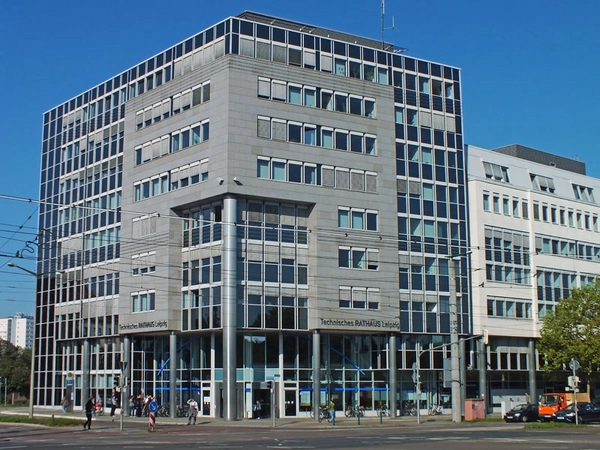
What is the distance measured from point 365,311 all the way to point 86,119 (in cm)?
3479

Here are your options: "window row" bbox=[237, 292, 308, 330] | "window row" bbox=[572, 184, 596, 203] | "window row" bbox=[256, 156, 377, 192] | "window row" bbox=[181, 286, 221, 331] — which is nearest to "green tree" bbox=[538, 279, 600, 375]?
"window row" bbox=[572, 184, 596, 203]

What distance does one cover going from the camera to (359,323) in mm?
63000

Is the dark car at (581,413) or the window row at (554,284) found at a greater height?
the window row at (554,284)

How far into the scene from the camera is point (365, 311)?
63438 millimetres

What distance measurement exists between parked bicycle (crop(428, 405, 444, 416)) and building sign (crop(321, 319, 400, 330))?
791cm

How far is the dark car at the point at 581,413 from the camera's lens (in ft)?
174

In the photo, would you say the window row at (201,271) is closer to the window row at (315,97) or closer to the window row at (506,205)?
the window row at (315,97)

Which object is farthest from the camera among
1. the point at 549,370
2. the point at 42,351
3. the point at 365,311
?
the point at 42,351

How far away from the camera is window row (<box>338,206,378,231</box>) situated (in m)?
63.6

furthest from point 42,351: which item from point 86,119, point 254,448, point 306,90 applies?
point 254,448

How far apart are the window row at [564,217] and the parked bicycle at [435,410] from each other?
21.3m

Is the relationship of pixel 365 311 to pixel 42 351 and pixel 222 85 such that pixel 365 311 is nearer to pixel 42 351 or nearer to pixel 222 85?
pixel 222 85

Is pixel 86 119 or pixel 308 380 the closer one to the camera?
pixel 308 380

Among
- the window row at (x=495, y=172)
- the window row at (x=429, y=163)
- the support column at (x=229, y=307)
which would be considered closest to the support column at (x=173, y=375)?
the support column at (x=229, y=307)
